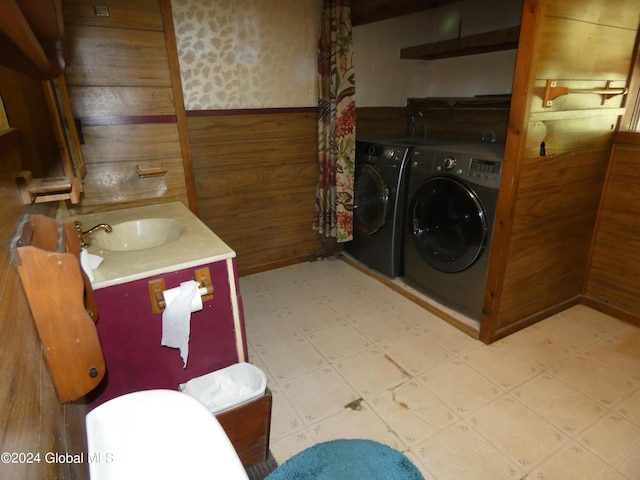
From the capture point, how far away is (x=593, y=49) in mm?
1852

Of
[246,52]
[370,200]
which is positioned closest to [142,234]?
[246,52]

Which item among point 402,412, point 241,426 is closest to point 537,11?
point 402,412

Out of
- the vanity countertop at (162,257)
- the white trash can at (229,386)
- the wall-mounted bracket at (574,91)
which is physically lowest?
the white trash can at (229,386)

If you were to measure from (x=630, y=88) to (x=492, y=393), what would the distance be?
1872 millimetres

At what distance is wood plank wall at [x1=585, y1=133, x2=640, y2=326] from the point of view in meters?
2.13

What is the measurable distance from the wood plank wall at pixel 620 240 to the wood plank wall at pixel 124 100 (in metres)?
2.63

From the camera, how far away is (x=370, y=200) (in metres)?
2.92

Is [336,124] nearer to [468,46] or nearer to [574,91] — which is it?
[468,46]

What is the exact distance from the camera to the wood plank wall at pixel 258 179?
260 centimetres

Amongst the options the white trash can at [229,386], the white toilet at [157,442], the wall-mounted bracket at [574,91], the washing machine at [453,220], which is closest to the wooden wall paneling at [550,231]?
the washing machine at [453,220]

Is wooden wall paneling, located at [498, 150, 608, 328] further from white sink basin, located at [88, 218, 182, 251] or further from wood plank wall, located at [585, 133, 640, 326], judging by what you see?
white sink basin, located at [88, 218, 182, 251]

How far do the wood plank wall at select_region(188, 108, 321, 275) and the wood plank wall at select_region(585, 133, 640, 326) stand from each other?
6.60 feet

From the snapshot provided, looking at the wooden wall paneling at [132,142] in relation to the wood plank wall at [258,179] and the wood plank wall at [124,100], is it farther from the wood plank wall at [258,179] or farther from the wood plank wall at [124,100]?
the wood plank wall at [258,179]

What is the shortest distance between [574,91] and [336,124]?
57.7 inches
